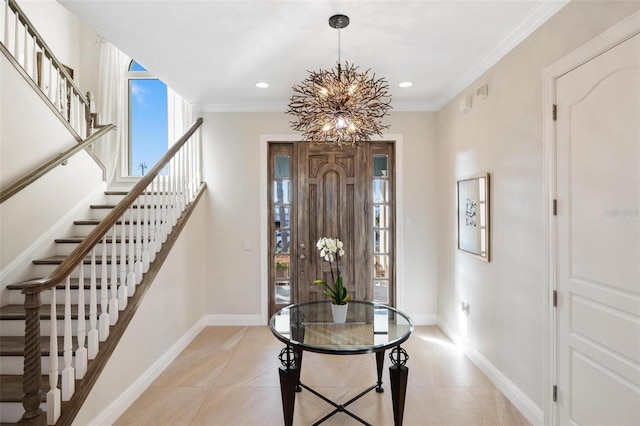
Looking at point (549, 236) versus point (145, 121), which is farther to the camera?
point (145, 121)

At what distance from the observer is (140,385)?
95.3 inches

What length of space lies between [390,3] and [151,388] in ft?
11.1

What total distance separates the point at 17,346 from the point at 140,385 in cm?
85

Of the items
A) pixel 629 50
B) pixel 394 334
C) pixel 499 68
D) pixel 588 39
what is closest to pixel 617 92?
pixel 629 50

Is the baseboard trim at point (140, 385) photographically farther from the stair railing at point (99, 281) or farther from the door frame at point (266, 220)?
the door frame at point (266, 220)

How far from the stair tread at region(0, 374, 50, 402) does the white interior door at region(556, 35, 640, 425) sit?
3.03 metres

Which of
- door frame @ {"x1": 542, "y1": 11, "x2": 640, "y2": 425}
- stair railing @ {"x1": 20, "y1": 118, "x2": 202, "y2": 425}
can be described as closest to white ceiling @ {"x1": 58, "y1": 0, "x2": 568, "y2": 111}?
door frame @ {"x1": 542, "y1": 11, "x2": 640, "y2": 425}

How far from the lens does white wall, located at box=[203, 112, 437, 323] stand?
390 centimetres

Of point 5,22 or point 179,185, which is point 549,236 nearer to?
point 179,185

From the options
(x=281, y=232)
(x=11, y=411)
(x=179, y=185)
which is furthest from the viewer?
(x=281, y=232)

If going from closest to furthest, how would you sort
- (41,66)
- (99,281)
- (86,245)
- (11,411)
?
(11,411) < (86,245) < (99,281) < (41,66)

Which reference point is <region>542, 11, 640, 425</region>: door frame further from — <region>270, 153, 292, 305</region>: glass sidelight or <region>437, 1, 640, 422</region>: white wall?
<region>270, 153, 292, 305</region>: glass sidelight

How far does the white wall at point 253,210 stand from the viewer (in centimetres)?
390

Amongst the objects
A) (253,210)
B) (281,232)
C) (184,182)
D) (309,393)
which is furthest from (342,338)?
(184,182)
